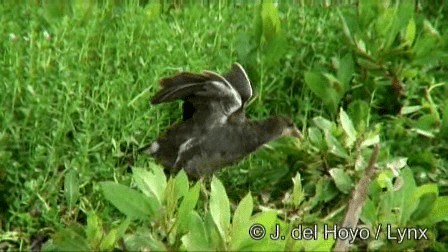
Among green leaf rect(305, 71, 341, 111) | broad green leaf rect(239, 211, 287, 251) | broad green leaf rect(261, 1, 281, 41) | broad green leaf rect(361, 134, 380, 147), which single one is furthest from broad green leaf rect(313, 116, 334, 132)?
broad green leaf rect(239, 211, 287, 251)

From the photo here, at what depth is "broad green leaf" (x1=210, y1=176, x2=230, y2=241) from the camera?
2.27 meters

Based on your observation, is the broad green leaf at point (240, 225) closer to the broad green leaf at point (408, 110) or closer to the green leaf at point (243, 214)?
the green leaf at point (243, 214)

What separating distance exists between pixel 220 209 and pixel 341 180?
0.61m

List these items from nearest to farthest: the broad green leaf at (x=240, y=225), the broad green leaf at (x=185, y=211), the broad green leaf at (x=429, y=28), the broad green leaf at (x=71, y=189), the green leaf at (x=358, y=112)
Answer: the broad green leaf at (x=240, y=225), the broad green leaf at (x=185, y=211), the broad green leaf at (x=71, y=189), the green leaf at (x=358, y=112), the broad green leaf at (x=429, y=28)

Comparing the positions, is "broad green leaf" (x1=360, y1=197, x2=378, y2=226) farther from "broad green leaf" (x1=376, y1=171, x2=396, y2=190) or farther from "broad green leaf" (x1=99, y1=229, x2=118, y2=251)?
"broad green leaf" (x1=99, y1=229, x2=118, y2=251)

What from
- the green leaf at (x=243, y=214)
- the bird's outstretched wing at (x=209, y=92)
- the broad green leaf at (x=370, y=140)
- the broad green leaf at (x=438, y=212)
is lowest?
the broad green leaf at (x=438, y=212)

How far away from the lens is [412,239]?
2689mm

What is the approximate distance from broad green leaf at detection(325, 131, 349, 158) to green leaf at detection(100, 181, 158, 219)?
625 mm

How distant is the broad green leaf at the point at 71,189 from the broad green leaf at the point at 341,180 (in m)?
0.68

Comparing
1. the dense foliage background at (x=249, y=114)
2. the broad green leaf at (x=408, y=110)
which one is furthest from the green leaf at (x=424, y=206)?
the broad green leaf at (x=408, y=110)

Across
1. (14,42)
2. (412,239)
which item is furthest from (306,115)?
(14,42)

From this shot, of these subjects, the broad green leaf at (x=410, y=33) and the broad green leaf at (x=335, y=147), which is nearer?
the broad green leaf at (x=335, y=147)

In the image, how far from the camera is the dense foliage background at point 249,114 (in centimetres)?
247

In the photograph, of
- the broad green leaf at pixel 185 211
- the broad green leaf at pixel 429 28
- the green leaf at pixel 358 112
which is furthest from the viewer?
the broad green leaf at pixel 429 28
